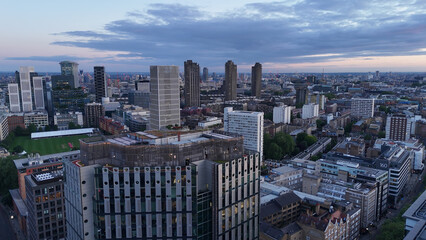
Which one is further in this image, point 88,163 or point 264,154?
point 264,154

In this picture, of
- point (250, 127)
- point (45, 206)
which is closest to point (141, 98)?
point (250, 127)

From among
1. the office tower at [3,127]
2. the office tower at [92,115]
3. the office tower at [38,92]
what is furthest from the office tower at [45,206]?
the office tower at [38,92]

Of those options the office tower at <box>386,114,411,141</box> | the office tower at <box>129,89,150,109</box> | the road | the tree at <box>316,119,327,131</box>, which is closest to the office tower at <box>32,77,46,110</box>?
the office tower at <box>129,89,150,109</box>

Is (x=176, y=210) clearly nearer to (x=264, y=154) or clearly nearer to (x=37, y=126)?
(x=264, y=154)

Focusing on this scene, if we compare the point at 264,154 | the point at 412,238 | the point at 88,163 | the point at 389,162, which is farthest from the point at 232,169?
the point at 264,154

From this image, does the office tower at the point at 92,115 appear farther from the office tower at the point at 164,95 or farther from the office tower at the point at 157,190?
the office tower at the point at 157,190

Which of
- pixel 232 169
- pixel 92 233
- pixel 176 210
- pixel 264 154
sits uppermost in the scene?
pixel 232 169

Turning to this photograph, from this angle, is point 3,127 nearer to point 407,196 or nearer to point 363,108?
point 407,196

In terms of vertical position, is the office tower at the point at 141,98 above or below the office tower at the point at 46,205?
above
